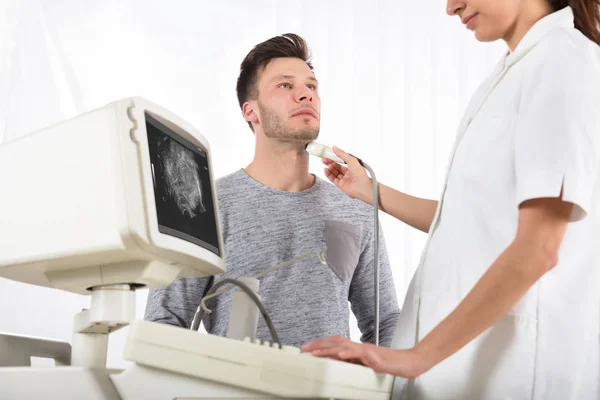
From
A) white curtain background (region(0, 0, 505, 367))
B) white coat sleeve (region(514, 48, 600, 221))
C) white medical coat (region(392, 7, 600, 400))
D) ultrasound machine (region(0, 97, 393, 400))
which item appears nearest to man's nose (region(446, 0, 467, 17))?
white medical coat (region(392, 7, 600, 400))

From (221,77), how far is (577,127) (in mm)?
2331

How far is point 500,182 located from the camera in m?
1.18

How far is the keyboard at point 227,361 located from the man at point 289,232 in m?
0.91

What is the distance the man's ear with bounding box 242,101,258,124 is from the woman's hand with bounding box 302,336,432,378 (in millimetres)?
1268

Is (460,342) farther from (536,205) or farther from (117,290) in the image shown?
(117,290)

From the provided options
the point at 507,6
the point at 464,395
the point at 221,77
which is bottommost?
the point at 464,395

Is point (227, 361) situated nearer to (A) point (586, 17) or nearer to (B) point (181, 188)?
(B) point (181, 188)

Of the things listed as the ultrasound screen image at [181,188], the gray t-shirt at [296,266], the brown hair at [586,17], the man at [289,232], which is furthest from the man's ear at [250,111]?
the brown hair at [586,17]

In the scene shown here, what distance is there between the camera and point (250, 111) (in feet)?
7.38

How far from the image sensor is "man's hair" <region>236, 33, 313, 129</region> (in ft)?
7.38

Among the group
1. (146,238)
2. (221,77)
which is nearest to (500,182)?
(146,238)

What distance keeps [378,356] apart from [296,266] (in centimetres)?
91

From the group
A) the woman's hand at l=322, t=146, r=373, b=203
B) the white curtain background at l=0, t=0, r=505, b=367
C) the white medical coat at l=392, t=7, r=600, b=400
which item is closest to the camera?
the white medical coat at l=392, t=7, r=600, b=400

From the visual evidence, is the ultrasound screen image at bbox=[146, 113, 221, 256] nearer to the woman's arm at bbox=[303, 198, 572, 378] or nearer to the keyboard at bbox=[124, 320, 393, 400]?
the keyboard at bbox=[124, 320, 393, 400]
